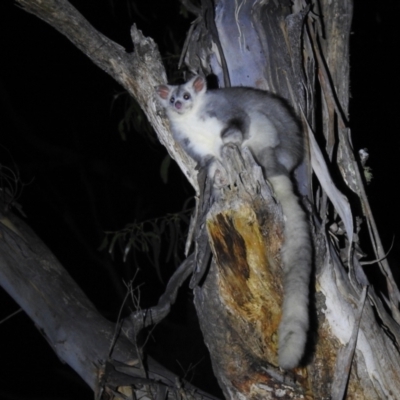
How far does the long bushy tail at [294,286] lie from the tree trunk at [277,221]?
73 mm

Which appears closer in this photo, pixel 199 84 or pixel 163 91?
pixel 163 91

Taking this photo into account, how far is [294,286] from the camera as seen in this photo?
2.50 metres

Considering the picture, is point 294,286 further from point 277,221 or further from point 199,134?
point 199,134

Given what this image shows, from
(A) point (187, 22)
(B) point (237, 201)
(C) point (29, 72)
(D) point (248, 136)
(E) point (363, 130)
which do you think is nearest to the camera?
(B) point (237, 201)

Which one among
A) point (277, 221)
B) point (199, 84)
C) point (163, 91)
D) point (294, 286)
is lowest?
point (294, 286)

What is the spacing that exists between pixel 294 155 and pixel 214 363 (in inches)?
38.4

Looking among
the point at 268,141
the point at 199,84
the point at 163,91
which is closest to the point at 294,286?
the point at 268,141

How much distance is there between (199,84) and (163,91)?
325 millimetres

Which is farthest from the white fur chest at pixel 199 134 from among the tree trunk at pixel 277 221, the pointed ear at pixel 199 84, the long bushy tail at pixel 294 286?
the long bushy tail at pixel 294 286

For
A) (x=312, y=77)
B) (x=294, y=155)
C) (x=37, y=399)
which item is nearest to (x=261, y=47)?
(x=312, y=77)

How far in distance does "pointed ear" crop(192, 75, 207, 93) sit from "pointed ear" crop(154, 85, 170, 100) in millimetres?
196

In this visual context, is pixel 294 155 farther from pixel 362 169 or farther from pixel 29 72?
pixel 29 72

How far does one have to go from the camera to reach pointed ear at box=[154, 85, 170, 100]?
10.4ft

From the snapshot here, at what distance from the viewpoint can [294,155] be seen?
3150 mm
